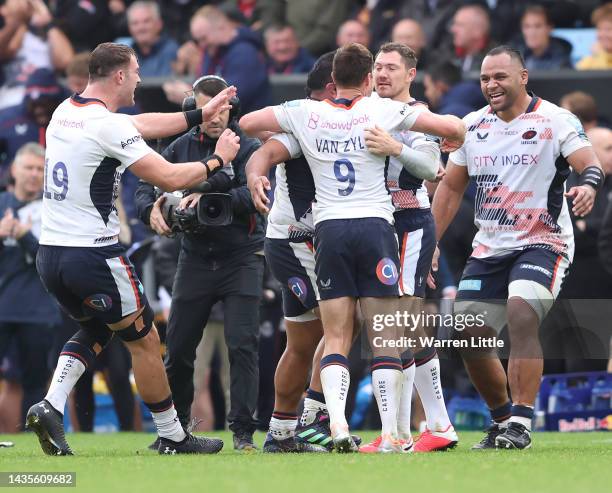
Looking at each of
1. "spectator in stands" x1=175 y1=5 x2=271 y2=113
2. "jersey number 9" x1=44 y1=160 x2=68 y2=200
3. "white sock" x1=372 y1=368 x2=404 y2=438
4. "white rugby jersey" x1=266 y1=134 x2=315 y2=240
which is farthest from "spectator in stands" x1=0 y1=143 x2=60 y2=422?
"white sock" x1=372 y1=368 x2=404 y2=438

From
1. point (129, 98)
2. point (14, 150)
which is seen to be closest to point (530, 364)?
point (129, 98)

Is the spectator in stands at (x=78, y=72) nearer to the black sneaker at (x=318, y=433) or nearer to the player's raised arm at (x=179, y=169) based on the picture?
the player's raised arm at (x=179, y=169)

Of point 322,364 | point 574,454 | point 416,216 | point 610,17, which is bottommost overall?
point 574,454

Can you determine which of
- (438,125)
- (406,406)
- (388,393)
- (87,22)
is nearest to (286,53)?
(87,22)

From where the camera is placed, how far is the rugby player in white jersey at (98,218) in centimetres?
845

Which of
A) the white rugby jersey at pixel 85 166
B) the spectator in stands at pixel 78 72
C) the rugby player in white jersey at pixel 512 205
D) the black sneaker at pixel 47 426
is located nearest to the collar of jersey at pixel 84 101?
the white rugby jersey at pixel 85 166

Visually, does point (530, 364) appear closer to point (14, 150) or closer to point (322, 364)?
point (322, 364)

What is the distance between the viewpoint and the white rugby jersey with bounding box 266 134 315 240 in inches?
345

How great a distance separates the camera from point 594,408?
12250 mm

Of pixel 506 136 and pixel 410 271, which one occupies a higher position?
pixel 506 136

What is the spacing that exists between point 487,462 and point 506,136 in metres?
2.59

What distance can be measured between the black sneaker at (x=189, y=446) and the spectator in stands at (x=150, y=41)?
8379 mm

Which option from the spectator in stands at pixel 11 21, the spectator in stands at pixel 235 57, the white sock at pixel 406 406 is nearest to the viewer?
the white sock at pixel 406 406

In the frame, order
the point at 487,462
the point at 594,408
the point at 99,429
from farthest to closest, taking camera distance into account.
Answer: the point at 99,429 < the point at 594,408 < the point at 487,462
